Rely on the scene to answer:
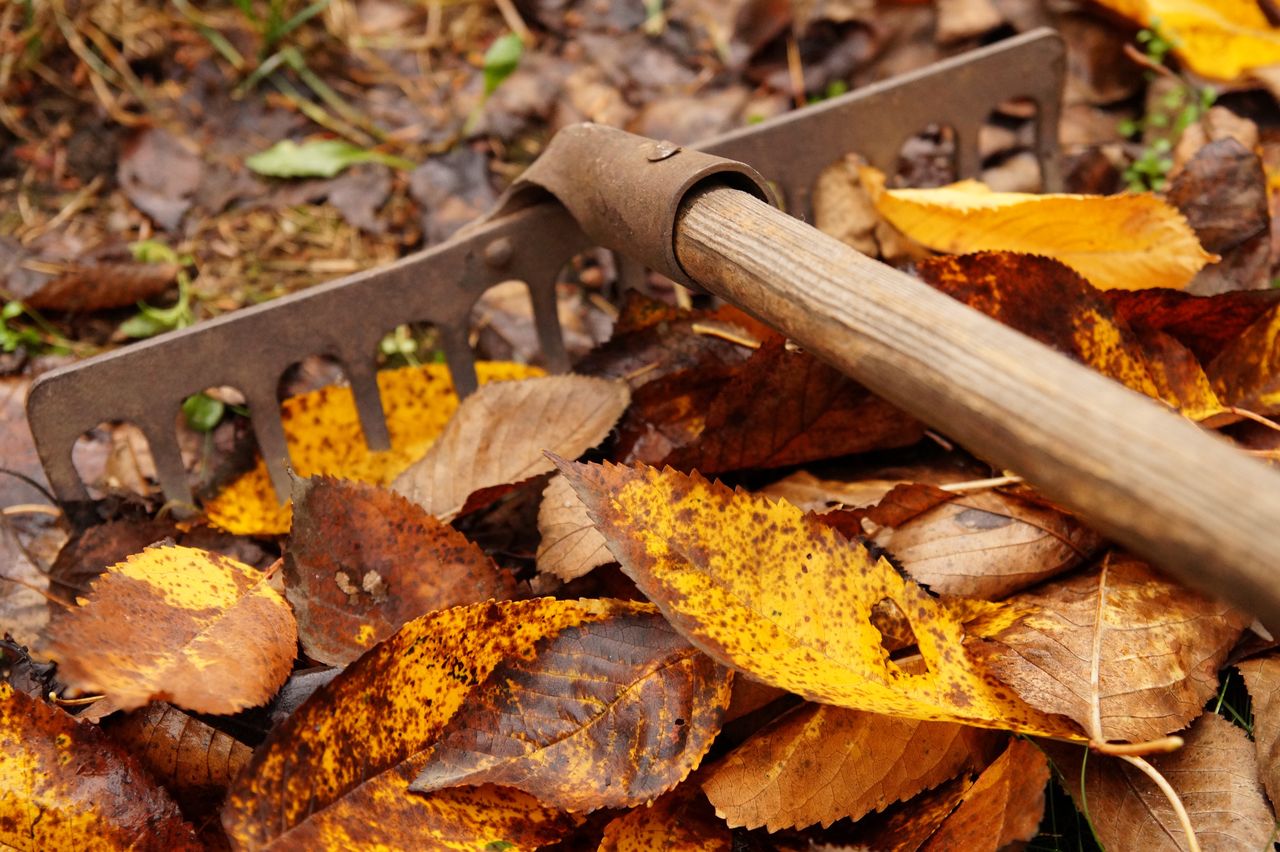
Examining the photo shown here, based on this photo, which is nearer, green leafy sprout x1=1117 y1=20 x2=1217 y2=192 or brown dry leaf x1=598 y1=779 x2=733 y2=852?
brown dry leaf x1=598 y1=779 x2=733 y2=852

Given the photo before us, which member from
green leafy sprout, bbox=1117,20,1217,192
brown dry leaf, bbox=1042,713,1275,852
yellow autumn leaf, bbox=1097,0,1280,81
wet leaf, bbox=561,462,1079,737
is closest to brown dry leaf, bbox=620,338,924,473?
wet leaf, bbox=561,462,1079,737

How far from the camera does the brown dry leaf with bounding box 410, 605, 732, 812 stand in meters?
1.04

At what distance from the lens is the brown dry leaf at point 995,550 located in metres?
1.25

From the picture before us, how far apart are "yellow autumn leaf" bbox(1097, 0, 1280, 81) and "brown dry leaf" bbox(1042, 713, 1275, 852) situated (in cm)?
166

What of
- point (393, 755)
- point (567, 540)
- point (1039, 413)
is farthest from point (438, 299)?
point (1039, 413)

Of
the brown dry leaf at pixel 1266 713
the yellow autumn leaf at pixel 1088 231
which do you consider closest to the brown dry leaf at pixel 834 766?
the brown dry leaf at pixel 1266 713

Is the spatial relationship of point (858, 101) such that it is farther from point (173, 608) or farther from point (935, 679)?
point (173, 608)

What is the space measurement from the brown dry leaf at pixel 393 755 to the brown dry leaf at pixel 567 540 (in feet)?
0.50

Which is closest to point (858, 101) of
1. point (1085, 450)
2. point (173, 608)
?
point (1085, 450)

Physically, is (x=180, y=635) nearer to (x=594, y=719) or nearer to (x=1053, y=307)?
(x=594, y=719)

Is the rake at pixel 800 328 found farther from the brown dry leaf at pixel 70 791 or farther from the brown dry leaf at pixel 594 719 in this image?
the brown dry leaf at pixel 70 791

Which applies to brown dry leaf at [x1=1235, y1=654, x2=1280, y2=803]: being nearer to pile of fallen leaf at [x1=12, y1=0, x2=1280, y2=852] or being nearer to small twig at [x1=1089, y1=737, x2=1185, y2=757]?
pile of fallen leaf at [x1=12, y1=0, x2=1280, y2=852]

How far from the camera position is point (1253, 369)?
4.71ft

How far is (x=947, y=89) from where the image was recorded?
2008 mm
